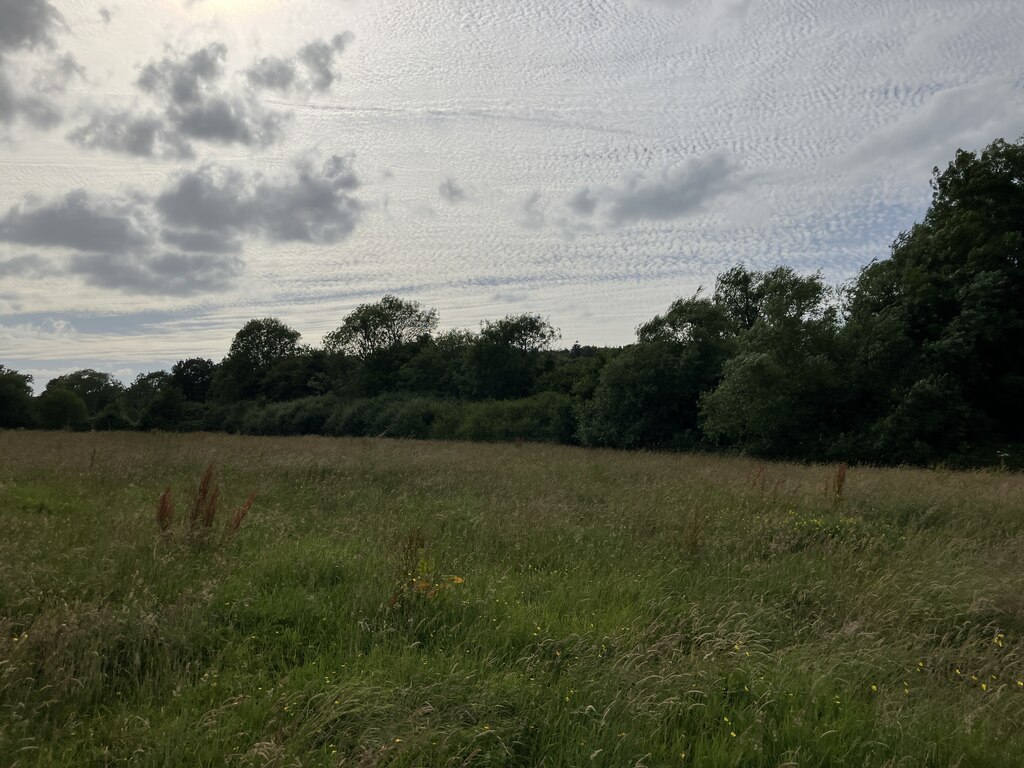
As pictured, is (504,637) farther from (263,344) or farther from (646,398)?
(263,344)

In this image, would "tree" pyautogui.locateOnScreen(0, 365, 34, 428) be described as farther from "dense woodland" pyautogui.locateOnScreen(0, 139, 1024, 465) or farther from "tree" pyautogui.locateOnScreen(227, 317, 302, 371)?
"tree" pyautogui.locateOnScreen(227, 317, 302, 371)

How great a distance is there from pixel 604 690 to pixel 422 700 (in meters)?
1.08

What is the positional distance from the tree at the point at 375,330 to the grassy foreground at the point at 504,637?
169 ft

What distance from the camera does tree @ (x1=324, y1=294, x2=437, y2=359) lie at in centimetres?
5891

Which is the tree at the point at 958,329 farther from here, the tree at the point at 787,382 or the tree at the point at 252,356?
the tree at the point at 252,356

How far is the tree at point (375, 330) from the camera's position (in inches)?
2319

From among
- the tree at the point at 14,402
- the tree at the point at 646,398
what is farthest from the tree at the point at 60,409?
the tree at the point at 646,398

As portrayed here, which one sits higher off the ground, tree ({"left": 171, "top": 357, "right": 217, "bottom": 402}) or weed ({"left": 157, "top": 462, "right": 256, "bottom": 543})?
tree ({"left": 171, "top": 357, "right": 217, "bottom": 402})

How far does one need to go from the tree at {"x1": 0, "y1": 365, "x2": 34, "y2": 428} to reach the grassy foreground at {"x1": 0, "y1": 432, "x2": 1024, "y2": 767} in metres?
35.0

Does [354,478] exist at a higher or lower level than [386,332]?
lower

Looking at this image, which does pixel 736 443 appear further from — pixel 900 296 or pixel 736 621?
pixel 736 621

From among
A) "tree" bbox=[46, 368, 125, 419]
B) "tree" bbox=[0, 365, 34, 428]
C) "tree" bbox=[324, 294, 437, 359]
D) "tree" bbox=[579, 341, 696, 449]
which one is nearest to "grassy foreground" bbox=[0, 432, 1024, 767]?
"tree" bbox=[579, 341, 696, 449]

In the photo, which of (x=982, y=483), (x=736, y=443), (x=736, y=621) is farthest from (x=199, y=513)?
(x=736, y=443)

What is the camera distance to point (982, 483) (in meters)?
11.3
